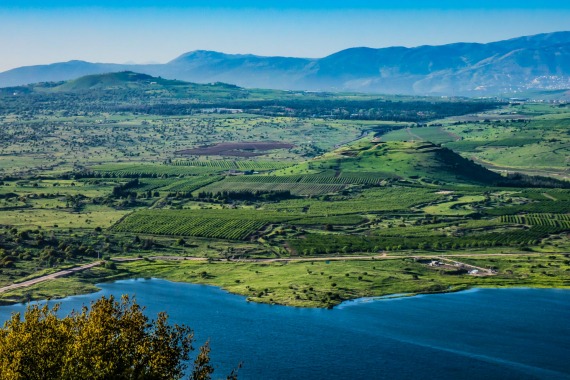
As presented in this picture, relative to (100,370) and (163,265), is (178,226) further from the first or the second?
(100,370)

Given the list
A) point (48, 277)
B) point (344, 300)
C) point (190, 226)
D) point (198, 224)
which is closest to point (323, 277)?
point (344, 300)

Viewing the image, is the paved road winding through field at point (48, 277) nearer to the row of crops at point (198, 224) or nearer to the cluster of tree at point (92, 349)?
the row of crops at point (198, 224)

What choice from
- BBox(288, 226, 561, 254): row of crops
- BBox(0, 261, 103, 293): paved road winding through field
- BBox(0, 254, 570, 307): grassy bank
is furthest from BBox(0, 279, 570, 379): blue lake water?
BBox(288, 226, 561, 254): row of crops

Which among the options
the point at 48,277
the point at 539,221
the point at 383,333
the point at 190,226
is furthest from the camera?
the point at 539,221

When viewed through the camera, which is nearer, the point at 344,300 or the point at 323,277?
the point at 344,300

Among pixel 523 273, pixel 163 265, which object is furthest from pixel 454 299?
pixel 163 265

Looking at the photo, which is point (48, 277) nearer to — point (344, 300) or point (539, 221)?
point (344, 300)

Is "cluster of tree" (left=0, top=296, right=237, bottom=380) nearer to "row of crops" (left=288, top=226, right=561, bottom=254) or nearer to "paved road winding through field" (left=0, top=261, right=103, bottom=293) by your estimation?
"paved road winding through field" (left=0, top=261, right=103, bottom=293)
